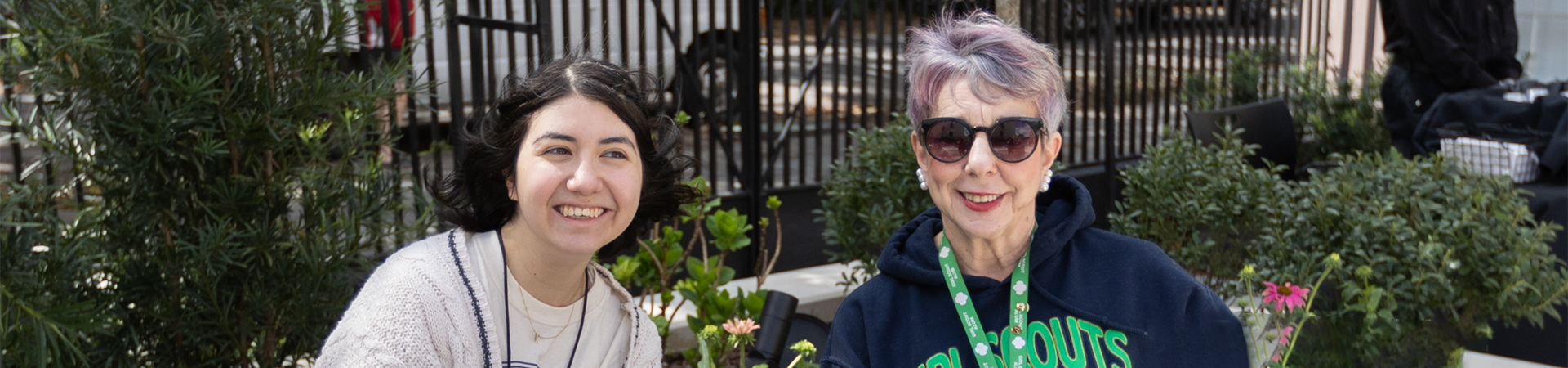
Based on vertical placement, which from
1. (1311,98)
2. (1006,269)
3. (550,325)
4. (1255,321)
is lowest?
(1255,321)

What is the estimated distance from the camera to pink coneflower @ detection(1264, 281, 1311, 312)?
259 cm

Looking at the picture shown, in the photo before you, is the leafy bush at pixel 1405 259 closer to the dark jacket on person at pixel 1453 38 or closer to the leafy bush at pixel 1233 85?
the dark jacket on person at pixel 1453 38

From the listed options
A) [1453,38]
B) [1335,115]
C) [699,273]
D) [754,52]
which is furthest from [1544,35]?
[699,273]

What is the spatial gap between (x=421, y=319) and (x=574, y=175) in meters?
0.34

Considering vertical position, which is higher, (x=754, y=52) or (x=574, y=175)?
(x=754, y=52)

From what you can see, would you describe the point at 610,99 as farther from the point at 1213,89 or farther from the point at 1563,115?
the point at 1213,89

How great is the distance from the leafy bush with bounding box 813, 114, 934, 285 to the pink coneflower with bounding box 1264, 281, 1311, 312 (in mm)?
1269

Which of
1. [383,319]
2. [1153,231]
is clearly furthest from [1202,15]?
[383,319]

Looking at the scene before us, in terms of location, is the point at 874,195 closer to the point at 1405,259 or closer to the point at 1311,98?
the point at 1405,259

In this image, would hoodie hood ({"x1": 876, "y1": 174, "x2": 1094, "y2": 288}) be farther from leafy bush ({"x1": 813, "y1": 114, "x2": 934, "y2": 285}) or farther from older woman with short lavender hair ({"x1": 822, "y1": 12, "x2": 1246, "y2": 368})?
leafy bush ({"x1": 813, "y1": 114, "x2": 934, "y2": 285})

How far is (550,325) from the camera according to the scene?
2.05 meters

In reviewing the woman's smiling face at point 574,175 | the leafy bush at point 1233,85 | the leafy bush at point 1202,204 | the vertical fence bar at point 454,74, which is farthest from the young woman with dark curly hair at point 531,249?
the leafy bush at point 1233,85

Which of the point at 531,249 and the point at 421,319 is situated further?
the point at 531,249

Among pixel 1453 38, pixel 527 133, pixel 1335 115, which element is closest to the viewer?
pixel 527 133
